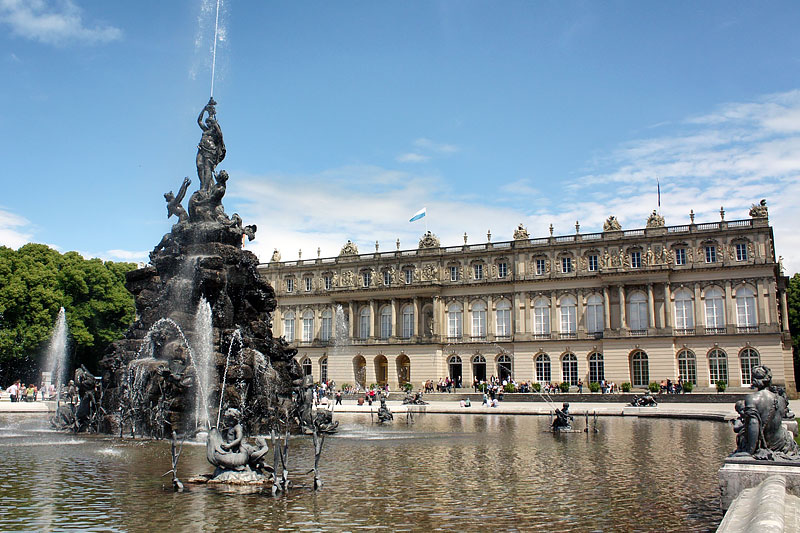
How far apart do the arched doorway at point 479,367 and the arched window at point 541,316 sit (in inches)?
259

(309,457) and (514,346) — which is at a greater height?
(514,346)

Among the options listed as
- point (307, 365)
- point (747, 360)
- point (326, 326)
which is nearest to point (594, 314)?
point (747, 360)

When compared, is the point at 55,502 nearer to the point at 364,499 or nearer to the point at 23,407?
the point at 364,499

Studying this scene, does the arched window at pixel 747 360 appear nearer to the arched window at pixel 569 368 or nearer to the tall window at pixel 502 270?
the arched window at pixel 569 368

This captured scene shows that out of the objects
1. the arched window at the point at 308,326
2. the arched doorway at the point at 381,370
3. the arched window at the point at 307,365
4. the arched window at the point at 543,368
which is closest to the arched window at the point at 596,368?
the arched window at the point at 543,368

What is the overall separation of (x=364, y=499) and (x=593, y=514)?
12.4 ft

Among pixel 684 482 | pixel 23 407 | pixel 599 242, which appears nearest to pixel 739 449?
pixel 684 482

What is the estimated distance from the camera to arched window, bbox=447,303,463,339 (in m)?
75.8

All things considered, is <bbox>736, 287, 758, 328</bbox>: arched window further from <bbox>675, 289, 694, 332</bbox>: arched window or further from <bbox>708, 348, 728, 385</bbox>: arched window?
<bbox>675, 289, 694, 332</bbox>: arched window

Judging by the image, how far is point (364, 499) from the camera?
1184 centimetres

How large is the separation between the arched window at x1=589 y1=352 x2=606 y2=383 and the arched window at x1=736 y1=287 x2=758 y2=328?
13.0 meters

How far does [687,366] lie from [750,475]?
60.1 metres

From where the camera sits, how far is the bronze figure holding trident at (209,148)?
2692 centimetres

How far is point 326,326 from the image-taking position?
82.2 meters
